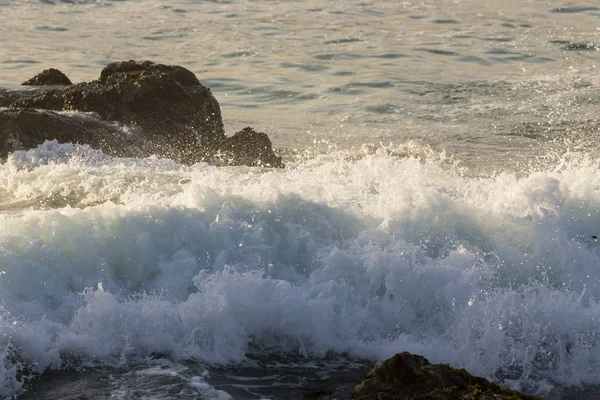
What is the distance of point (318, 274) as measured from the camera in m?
8.02

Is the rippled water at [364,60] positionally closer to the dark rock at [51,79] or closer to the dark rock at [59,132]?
the dark rock at [51,79]

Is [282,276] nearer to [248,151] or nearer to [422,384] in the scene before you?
[422,384]

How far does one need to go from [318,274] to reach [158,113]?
19.1 ft

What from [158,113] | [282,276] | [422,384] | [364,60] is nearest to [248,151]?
[158,113]

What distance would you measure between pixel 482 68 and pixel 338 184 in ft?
35.0

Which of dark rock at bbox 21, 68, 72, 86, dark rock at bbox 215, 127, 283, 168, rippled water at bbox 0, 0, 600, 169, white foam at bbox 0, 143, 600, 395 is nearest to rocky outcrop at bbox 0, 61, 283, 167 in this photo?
dark rock at bbox 215, 127, 283, 168

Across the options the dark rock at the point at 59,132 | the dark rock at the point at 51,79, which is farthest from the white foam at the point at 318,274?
the dark rock at the point at 51,79

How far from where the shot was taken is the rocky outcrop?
41.9 ft

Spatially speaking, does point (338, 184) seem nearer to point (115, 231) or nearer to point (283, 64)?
point (115, 231)

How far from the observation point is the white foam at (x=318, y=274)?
718cm

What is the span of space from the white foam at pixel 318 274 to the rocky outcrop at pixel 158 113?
3042 millimetres

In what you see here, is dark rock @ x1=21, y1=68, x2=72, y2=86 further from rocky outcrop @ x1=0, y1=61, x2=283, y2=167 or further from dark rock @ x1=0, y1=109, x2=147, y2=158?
dark rock @ x1=0, y1=109, x2=147, y2=158

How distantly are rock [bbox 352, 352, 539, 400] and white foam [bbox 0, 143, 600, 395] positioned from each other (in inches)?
47.7

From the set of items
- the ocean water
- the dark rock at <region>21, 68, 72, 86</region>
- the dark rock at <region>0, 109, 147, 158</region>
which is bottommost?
the ocean water
